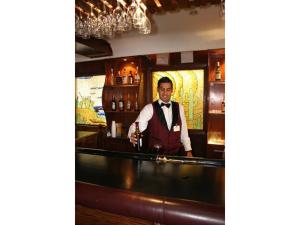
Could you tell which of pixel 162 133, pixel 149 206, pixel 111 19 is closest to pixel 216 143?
pixel 162 133

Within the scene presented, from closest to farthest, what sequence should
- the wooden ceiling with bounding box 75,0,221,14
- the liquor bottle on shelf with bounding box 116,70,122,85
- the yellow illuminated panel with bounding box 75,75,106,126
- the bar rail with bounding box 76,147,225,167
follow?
the bar rail with bounding box 76,147,225,167 < the wooden ceiling with bounding box 75,0,221,14 < the liquor bottle on shelf with bounding box 116,70,122,85 < the yellow illuminated panel with bounding box 75,75,106,126

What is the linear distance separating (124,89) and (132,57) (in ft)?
2.11

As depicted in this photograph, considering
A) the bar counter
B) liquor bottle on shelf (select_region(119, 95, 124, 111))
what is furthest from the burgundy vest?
liquor bottle on shelf (select_region(119, 95, 124, 111))

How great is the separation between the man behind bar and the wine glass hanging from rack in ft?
2.89

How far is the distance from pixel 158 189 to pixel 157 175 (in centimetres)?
28

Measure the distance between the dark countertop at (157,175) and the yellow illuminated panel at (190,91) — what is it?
1.94 m

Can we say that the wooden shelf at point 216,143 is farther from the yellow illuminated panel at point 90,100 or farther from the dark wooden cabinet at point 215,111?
the yellow illuminated panel at point 90,100

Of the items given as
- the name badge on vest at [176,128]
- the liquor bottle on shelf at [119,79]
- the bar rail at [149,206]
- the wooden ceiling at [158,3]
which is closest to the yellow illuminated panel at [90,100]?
the liquor bottle on shelf at [119,79]

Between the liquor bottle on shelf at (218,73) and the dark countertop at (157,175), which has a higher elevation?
the liquor bottle on shelf at (218,73)

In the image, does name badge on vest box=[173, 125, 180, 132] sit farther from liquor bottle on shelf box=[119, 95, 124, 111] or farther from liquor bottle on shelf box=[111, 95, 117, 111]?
liquor bottle on shelf box=[111, 95, 117, 111]

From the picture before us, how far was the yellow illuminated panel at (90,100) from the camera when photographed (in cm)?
519

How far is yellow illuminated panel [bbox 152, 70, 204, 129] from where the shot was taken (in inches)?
154
